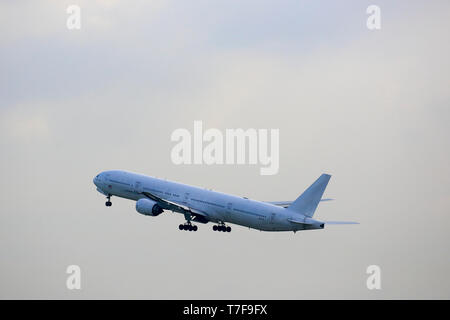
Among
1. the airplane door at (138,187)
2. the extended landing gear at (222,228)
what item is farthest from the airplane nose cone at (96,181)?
the extended landing gear at (222,228)

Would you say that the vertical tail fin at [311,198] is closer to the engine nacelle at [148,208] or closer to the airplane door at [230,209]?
the airplane door at [230,209]

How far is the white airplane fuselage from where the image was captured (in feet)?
559

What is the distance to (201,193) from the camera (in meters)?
178

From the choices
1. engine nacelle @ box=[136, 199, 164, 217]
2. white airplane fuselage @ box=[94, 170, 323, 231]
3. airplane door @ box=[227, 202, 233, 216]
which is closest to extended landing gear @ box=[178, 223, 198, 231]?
white airplane fuselage @ box=[94, 170, 323, 231]

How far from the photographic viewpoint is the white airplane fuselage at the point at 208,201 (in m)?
170

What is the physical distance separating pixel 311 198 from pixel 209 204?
1439 centimetres

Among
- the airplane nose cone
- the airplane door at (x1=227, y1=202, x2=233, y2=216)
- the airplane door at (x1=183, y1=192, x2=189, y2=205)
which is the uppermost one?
the airplane nose cone

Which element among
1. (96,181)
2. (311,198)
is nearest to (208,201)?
(311,198)

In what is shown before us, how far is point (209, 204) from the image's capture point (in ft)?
581

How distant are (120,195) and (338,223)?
32.6 meters

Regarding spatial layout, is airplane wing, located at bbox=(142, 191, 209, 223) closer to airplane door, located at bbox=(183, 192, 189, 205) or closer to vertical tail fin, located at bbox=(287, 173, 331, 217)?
airplane door, located at bbox=(183, 192, 189, 205)

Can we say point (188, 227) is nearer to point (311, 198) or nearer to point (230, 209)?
point (230, 209)
